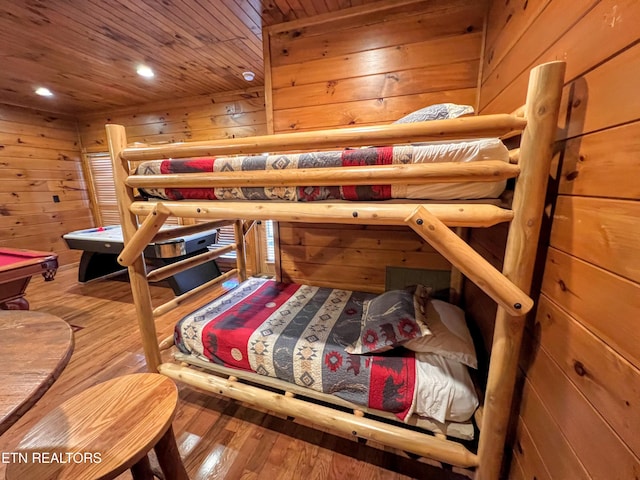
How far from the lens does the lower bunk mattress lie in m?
1.05

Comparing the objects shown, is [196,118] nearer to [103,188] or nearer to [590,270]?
[103,188]

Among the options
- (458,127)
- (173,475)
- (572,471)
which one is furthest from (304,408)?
(458,127)

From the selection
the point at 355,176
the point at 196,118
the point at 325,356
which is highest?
the point at 196,118

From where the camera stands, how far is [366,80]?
1833 mm

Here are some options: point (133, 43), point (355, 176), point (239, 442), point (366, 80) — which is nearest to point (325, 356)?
point (239, 442)

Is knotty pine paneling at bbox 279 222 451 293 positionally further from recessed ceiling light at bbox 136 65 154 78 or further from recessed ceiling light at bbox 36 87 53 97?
recessed ceiling light at bbox 36 87 53 97

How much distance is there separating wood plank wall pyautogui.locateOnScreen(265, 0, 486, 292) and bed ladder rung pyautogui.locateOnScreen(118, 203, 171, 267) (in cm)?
110

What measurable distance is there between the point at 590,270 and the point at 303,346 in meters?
1.10

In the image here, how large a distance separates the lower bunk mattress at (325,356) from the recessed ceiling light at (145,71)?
8.51 ft

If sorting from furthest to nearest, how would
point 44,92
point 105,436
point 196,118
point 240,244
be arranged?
1. point 196,118
2. point 44,92
3. point 240,244
4. point 105,436

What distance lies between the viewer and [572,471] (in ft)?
2.20

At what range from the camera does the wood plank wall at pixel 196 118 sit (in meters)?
3.37

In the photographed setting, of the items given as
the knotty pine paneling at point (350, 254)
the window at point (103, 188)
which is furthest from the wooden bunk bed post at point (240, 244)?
the window at point (103, 188)

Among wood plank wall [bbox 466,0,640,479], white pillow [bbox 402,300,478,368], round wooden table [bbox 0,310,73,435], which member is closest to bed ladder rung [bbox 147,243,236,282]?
round wooden table [bbox 0,310,73,435]
